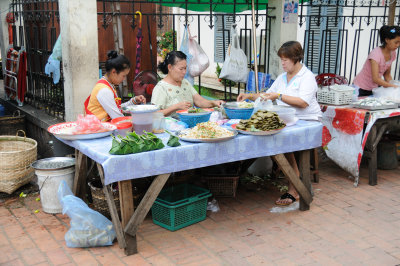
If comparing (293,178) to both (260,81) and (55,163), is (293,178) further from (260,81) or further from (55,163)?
(55,163)

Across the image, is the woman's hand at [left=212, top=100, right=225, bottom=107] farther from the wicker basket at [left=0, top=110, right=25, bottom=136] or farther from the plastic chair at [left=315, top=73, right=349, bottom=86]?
the wicker basket at [left=0, top=110, right=25, bottom=136]

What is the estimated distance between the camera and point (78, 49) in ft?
14.6

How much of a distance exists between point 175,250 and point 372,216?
6.84ft

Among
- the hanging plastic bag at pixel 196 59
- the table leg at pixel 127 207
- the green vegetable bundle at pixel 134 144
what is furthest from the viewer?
the hanging plastic bag at pixel 196 59

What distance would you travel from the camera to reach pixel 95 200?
395 cm

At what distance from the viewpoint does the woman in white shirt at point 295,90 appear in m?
4.30

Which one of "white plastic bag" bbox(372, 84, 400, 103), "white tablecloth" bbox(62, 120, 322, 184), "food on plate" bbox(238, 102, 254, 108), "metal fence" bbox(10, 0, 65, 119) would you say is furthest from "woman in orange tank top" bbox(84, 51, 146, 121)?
"white plastic bag" bbox(372, 84, 400, 103)

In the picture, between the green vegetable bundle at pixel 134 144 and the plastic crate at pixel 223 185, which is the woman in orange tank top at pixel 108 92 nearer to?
the green vegetable bundle at pixel 134 144

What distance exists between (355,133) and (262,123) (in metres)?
1.76

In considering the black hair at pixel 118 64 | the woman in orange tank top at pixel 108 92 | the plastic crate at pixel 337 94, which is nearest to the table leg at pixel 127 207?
the woman in orange tank top at pixel 108 92

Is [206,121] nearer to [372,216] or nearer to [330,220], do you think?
[330,220]

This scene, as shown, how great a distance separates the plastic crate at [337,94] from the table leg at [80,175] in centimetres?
313

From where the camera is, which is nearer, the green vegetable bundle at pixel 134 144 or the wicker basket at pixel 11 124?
the green vegetable bundle at pixel 134 144

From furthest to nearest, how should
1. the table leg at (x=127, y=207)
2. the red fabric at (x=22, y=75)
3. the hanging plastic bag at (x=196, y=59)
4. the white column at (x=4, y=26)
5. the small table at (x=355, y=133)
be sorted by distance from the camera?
the white column at (x=4, y=26), the red fabric at (x=22, y=75), the hanging plastic bag at (x=196, y=59), the small table at (x=355, y=133), the table leg at (x=127, y=207)
